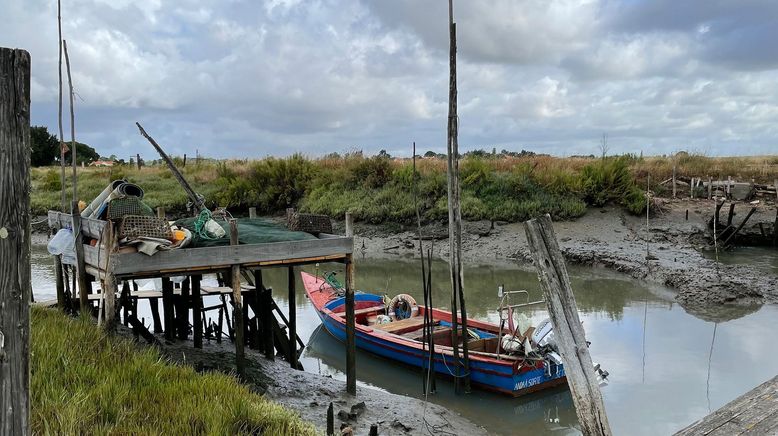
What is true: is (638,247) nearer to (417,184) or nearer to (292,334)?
(417,184)

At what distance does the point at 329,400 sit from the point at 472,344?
3085 mm

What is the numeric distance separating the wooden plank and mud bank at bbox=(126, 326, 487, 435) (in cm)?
125

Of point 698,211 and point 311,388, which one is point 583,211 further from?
point 311,388

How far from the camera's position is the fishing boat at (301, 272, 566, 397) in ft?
33.2

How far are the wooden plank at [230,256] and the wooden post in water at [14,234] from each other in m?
5.16

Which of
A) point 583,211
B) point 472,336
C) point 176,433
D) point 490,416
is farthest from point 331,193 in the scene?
point 176,433

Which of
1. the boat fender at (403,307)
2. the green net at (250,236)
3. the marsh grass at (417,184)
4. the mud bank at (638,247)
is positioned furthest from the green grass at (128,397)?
the marsh grass at (417,184)

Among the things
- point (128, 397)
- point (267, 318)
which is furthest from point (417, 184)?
point (128, 397)

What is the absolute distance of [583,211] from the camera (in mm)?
25734

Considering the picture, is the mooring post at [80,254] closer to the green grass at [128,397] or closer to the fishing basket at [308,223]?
the green grass at [128,397]

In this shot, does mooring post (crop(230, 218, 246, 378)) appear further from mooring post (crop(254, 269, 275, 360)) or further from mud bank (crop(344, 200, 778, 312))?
mud bank (crop(344, 200, 778, 312))

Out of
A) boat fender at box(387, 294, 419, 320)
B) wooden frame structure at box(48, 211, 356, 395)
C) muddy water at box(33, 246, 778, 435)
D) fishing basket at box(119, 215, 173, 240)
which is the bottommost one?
muddy water at box(33, 246, 778, 435)

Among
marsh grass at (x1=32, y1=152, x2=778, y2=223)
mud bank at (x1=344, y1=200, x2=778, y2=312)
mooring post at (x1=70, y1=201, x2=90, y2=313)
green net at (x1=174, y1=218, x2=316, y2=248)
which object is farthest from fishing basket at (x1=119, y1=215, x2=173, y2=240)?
marsh grass at (x1=32, y1=152, x2=778, y2=223)

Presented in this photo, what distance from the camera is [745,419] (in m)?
2.81
